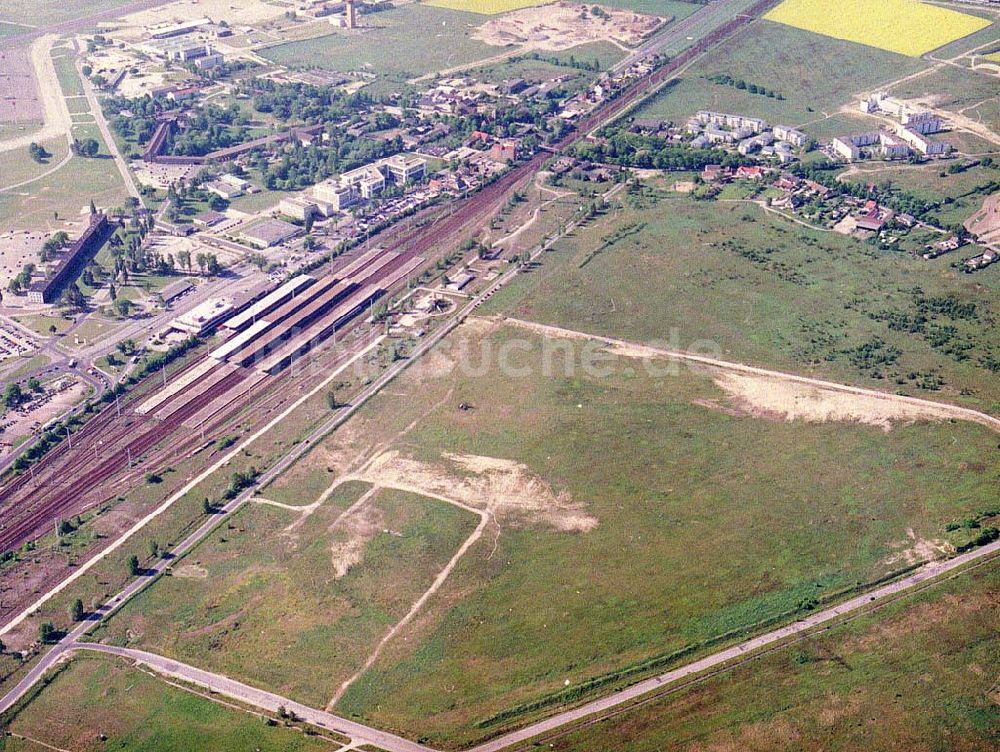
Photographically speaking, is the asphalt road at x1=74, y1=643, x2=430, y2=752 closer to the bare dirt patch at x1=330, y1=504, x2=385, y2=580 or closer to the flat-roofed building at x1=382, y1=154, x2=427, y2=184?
the bare dirt patch at x1=330, y1=504, x2=385, y2=580

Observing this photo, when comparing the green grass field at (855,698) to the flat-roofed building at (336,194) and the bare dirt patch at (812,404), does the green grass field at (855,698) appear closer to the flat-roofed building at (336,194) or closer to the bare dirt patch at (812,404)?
the bare dirt patch at (812,404)

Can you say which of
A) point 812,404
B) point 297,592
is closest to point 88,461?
point 297,592

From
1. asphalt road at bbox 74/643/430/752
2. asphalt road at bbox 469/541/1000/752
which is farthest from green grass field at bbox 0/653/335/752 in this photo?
asphalt road at bbox 469/541/1000/752

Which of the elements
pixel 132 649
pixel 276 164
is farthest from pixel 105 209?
pixel 132 649

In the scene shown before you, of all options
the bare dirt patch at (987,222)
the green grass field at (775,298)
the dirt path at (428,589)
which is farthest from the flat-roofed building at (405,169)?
the bare dirt patch at (987,222)

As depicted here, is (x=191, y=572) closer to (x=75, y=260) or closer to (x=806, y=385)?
(x=806, y=385)
